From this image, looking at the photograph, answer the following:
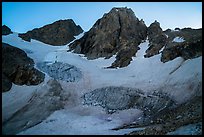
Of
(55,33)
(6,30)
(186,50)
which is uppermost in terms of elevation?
(6,30)

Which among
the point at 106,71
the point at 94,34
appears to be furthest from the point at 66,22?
the point at 106,71

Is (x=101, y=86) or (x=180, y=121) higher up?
(x=101, y=86)

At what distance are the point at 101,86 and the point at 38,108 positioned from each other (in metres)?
9.58

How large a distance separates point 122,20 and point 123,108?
31707 millimetres

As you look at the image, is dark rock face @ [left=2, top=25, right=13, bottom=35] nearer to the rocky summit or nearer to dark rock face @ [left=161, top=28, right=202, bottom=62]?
the rocky summit

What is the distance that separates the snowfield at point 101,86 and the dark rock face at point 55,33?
18.7 meters

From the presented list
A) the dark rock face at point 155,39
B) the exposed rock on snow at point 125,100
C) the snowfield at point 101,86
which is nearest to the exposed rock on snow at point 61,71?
the snowfield at point 101,86

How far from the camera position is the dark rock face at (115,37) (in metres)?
48.9

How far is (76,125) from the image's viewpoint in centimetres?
2377

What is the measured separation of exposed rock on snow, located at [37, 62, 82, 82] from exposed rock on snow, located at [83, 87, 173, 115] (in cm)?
598

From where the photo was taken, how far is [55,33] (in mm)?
67000

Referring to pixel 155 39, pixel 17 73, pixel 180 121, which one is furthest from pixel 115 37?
pixel 180 121

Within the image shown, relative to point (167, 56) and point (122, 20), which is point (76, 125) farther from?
point (122, 20)

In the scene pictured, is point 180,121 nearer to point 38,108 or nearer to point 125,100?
point 125,100
